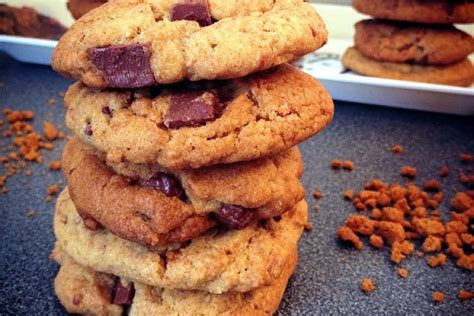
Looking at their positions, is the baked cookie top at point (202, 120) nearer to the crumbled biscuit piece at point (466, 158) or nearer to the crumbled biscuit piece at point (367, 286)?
the crumbled biscuit piece at point (367, 286)

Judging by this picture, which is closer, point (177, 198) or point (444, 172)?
point (177, 198)

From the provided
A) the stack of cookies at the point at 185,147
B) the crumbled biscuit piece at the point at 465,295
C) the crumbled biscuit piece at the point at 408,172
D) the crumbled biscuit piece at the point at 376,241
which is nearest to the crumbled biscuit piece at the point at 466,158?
the crumbled biscuit piece at the point at 408,172

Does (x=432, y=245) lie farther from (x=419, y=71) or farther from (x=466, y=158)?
(x=419, y=71)

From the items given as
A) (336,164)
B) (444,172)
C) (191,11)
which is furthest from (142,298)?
(444,172)

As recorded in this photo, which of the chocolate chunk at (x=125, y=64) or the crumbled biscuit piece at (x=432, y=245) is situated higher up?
the chocolate chunk at (x=125, y=64)

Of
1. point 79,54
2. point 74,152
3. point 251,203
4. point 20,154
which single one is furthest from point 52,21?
point 251,203

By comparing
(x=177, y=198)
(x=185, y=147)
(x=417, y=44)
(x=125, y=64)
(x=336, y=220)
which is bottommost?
(x=336, y=220)
